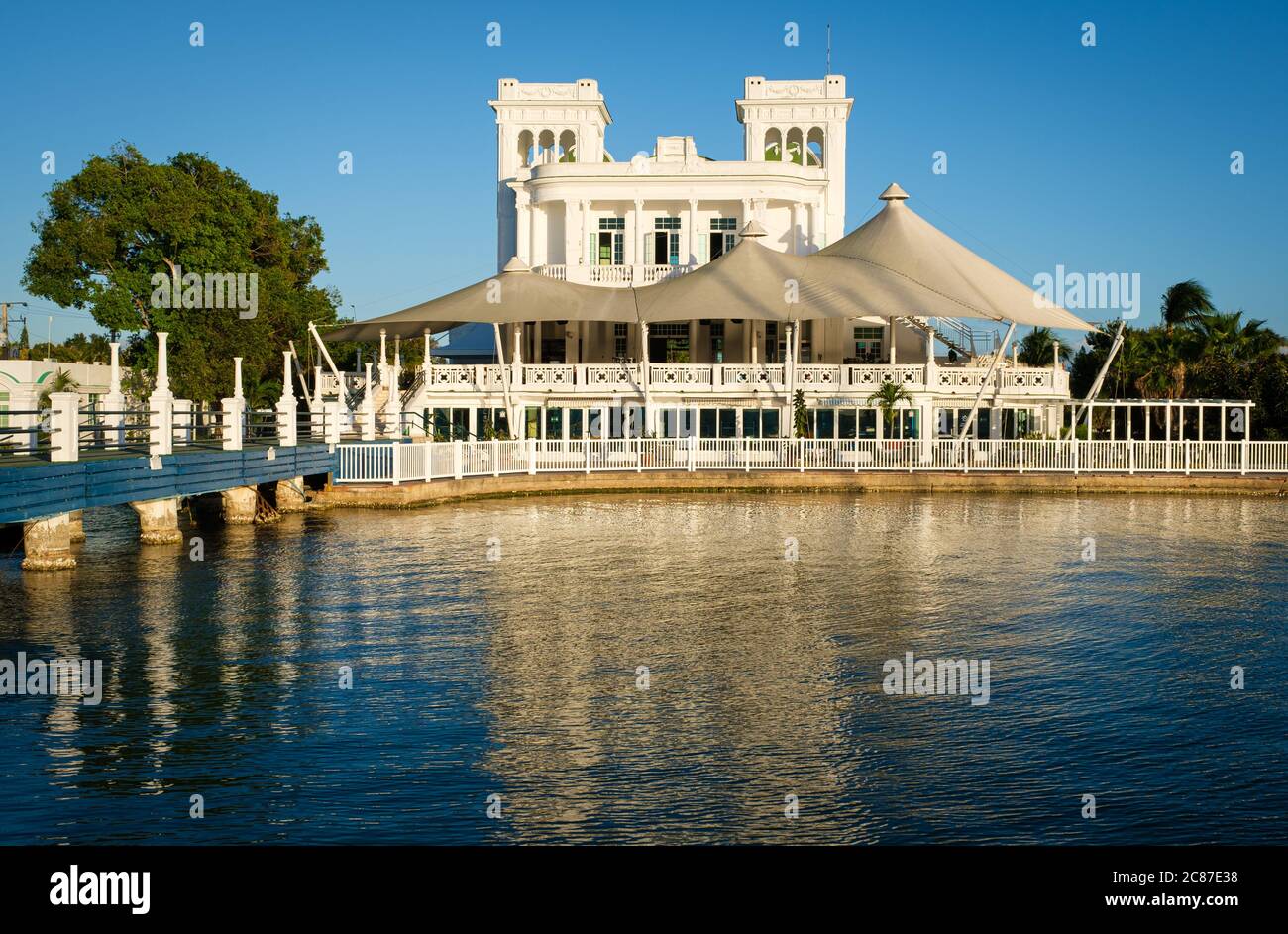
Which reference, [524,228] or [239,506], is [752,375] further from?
[239,506]

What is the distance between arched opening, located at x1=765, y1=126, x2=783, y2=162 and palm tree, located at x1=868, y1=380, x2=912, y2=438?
19812 mm

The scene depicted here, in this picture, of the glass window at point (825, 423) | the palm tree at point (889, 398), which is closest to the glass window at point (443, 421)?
the glass window at point (825, 423)

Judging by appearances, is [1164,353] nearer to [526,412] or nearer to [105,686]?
[526,412]

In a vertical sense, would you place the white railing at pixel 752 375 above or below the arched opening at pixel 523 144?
below

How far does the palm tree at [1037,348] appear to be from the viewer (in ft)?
213

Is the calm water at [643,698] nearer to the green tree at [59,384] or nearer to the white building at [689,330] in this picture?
the white building at [689,330]

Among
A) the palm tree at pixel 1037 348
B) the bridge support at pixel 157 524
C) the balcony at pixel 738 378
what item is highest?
the palm tree at pixel 1037 348

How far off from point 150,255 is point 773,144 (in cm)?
2667

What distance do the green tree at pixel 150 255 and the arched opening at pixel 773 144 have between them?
2246 cm

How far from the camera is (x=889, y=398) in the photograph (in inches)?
1662

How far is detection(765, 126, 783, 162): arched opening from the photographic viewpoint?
59750 mm

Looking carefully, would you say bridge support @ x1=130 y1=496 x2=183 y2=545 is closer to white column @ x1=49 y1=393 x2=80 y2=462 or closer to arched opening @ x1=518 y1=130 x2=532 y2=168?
white column @ x1=49 y1=393 x2=80 y2=462

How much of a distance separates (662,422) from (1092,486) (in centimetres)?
1381
